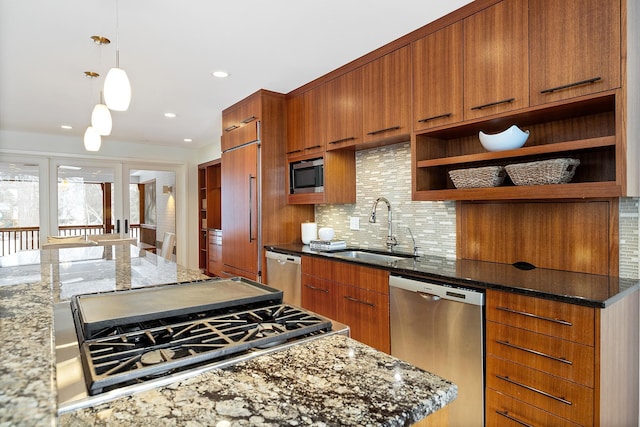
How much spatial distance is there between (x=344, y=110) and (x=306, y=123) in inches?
21.1

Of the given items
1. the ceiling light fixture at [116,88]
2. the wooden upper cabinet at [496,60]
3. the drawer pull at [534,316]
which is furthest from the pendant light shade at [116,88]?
the drawer pull at [534,316]

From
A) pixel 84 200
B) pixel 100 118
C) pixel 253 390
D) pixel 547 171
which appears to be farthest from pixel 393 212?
pixel 84 200

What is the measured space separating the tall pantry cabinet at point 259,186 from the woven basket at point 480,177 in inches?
74.9

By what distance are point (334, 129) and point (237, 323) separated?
2.40m

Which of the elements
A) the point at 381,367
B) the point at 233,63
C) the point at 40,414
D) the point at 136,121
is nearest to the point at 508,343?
the point at 381,367

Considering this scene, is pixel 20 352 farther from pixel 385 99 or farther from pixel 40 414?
pixel 385 99

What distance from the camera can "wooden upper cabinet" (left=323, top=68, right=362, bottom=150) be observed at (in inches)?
116

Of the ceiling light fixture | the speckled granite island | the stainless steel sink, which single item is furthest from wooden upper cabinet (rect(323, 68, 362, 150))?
the speckled granite island

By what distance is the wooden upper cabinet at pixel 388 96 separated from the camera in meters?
2.56

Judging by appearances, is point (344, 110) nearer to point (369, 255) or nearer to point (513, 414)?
point (369, 255)

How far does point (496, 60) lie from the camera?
6.70 feet

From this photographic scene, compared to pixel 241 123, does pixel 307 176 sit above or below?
below

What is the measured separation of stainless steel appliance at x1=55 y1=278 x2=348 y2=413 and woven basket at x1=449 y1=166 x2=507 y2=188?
4.65 ft

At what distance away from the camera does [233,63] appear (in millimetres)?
3018
